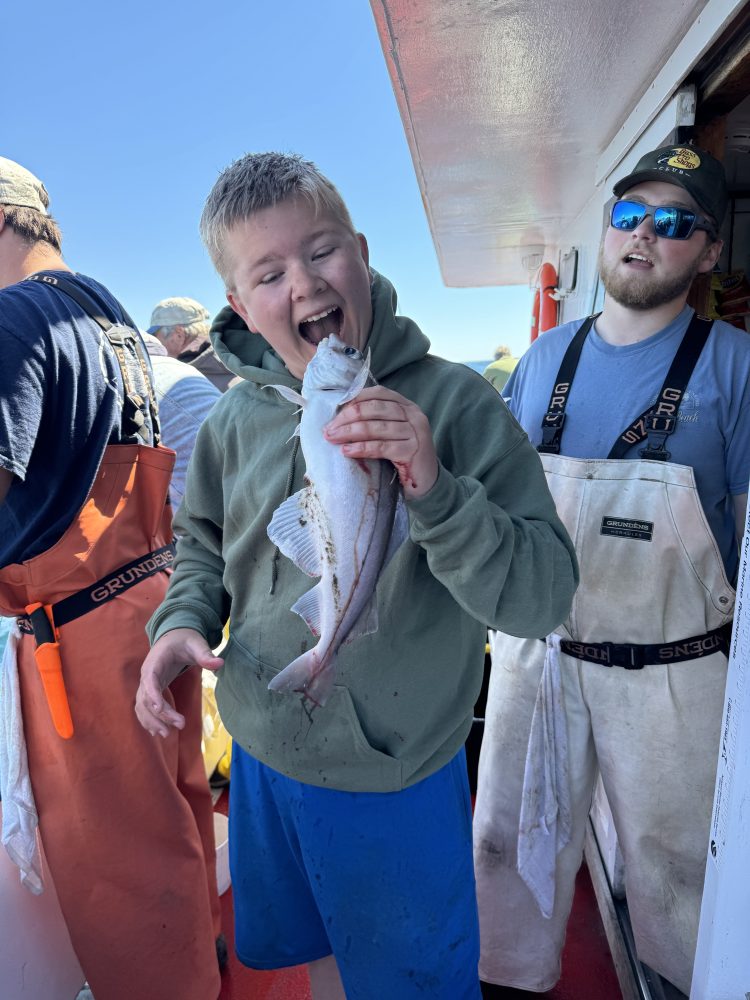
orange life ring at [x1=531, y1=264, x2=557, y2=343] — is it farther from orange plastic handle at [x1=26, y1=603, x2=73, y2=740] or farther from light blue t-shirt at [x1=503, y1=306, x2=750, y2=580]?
orange plastic handle at [x1=26, y1=603, x2=73, y2=740]

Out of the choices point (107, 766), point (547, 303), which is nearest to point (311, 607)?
point (107, 766)

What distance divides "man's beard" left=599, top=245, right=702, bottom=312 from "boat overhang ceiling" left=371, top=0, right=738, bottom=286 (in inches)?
40.8

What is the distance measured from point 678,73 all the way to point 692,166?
32.5 inches

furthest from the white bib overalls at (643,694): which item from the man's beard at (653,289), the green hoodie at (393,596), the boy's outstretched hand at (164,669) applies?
the boy's outstretched hand at (164,669)

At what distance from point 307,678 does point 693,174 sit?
2.52 meters

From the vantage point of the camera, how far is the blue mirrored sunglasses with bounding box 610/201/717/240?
2.47m

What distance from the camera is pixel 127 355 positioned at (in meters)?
2.31

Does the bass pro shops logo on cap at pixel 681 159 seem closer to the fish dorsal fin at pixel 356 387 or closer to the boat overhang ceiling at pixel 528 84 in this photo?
the boat overhang ceiling at pixel 528 84

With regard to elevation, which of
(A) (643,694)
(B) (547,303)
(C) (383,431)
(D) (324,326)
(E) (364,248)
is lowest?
(A) (643,694)

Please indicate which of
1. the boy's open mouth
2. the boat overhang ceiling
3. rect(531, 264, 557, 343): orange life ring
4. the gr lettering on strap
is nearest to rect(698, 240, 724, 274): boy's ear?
the boat overhang ceiling

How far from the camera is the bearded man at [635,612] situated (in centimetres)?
224

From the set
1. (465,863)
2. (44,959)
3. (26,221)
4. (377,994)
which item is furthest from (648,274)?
(44,959)

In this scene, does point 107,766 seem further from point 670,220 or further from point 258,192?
point 670,220

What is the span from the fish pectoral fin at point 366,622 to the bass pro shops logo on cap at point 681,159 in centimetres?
233
